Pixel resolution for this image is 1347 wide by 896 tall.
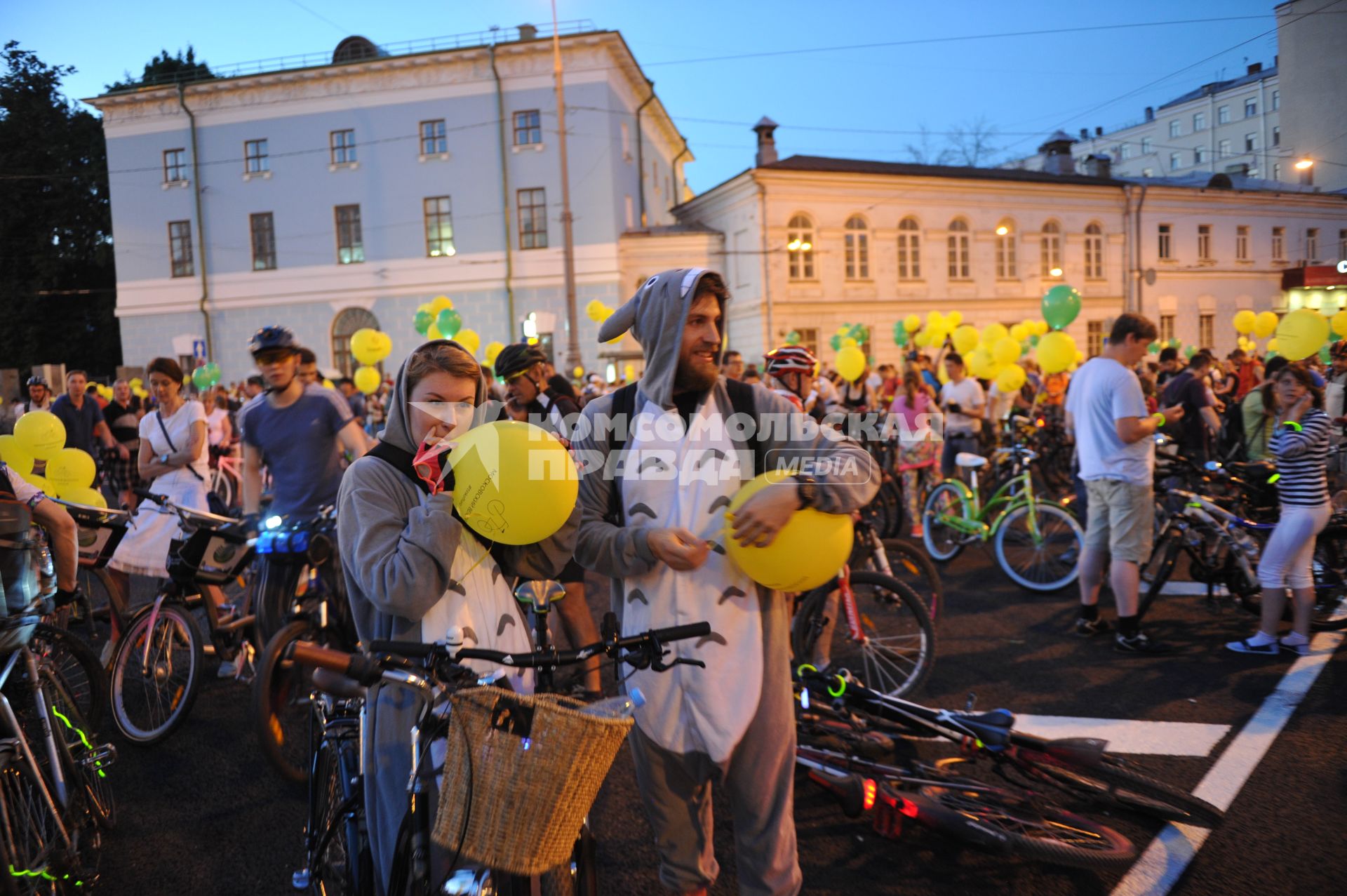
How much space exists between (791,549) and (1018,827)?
1.63 metres

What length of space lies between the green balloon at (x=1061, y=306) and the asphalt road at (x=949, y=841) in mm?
6871

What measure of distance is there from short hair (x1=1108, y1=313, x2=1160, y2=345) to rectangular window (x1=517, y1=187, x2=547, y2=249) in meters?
27.3

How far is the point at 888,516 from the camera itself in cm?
878

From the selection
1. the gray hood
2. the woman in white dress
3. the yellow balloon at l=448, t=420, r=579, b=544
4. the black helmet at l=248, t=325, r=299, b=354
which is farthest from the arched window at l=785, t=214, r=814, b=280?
the yellow balloon at l=448, t=420, r=579, b=544

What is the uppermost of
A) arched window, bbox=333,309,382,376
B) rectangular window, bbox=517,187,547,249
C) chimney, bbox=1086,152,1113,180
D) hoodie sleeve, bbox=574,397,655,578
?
chimney, bbox=1086,152,1113,180

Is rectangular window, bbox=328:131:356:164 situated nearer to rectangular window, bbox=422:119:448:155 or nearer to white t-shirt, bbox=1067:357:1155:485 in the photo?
rectangular window, bbox=422:119:448:155

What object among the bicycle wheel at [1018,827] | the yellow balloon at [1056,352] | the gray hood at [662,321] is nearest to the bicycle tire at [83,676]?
the gray hood at [662,321]

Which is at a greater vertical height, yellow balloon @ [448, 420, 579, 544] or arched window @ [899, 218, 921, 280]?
arched window @ [899, 218, 921, 280]

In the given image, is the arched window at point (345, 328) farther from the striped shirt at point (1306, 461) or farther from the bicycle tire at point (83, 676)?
the striped shirt at point (1306, 461)

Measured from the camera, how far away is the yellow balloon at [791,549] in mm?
2094

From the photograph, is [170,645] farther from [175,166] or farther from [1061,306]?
[175,166]

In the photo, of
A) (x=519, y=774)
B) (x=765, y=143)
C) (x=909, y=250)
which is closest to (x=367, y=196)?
(x=765, y=143)

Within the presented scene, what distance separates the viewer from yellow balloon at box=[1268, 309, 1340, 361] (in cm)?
820

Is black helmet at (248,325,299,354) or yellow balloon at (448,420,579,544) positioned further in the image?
black helmet at (248,325,299,354)
